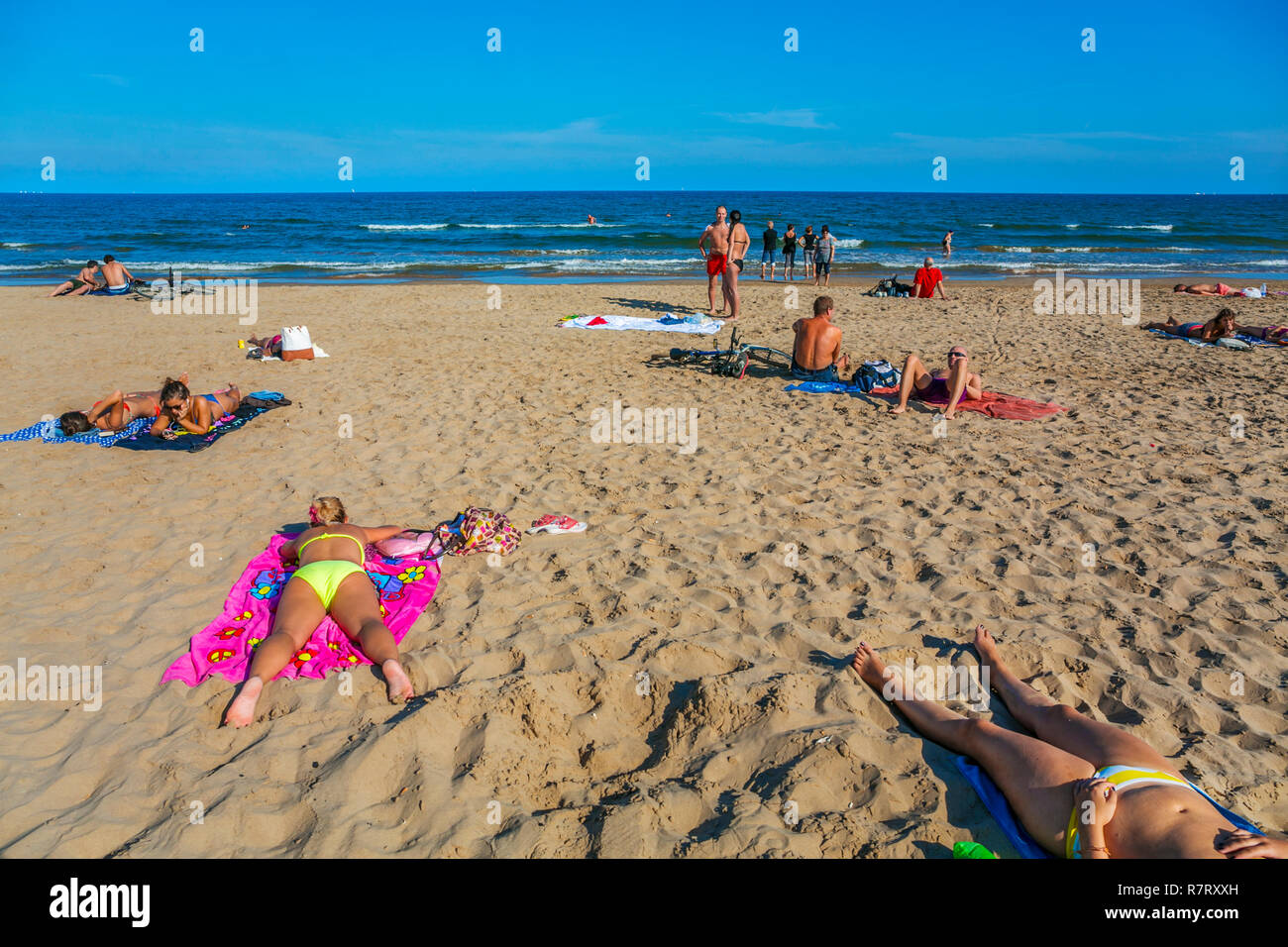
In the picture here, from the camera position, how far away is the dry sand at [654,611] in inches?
104

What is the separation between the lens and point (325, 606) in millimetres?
3719

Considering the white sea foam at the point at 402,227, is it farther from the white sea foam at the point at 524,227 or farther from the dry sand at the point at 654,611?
the dry sand at the point at 654,611

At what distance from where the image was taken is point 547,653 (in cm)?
353

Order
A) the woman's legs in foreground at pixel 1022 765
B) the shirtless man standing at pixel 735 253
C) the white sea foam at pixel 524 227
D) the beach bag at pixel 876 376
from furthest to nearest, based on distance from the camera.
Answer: the white sea foam at pixel 524 227
the shirtless man standing at pixel 735 253
the beach bag at pixel 876 376
the woman's legs in foreground at pixel 1022 765

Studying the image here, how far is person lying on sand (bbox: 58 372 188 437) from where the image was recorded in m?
6.52

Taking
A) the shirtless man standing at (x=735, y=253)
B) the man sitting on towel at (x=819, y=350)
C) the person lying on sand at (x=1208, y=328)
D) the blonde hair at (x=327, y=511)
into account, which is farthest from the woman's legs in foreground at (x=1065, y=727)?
the person lying on sand at (x=1208, y=328)

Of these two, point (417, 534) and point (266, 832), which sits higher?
point (417, 534)

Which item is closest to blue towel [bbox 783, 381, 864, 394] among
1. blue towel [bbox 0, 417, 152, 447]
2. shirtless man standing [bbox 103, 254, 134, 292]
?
blue towel [bbox 0, 417, 152, 447]

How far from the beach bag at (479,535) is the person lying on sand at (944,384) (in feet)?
14.6

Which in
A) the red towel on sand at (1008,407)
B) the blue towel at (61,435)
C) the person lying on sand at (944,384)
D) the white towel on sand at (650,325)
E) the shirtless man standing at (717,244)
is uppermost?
the shirtless man standing at (717,244)
